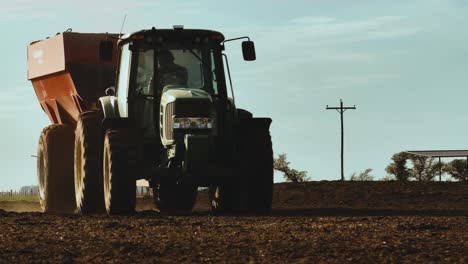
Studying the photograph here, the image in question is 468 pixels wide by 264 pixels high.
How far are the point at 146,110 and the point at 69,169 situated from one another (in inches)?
206

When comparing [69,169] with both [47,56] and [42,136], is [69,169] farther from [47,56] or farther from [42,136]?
[47,56]

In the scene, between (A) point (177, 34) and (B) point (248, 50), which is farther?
(A) point (177, 34)

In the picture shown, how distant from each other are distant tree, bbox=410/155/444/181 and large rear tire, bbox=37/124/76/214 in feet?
144

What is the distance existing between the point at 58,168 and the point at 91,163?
4343mm

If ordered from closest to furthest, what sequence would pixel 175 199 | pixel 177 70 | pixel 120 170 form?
1. pixel 120 170
2. pixel 177 70
3. pixel 175 199

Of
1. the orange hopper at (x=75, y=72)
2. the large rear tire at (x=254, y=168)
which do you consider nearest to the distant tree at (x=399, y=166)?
the orange hopper at (x=75, y=72)

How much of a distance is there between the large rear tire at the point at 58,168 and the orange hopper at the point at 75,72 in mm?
427

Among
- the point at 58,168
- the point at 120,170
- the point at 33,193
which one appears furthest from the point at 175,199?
the point at 33,193

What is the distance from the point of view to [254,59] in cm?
1727

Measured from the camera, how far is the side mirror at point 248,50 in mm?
17203

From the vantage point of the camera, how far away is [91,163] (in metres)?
18.0

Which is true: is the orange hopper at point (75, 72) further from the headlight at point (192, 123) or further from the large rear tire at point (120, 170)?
the headlight at point (192, 123)

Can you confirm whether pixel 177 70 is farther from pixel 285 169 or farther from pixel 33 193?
pixel 33 193

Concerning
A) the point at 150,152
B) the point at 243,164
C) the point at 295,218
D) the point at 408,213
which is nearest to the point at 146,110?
the point at 150,152
